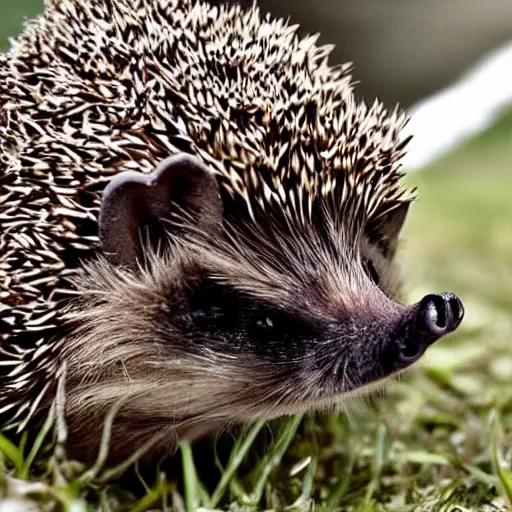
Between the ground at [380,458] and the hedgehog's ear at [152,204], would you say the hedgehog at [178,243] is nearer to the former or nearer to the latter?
the hedgehog's ear at [152,204]

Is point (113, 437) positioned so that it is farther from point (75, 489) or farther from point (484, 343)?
point (484, 343)

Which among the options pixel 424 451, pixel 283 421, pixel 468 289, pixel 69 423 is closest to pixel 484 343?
pixel 468 289

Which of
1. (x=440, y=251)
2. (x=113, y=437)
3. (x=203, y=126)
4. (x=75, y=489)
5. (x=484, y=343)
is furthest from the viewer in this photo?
(x=440, y=251)

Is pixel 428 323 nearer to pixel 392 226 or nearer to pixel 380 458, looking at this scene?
pixel 392 226

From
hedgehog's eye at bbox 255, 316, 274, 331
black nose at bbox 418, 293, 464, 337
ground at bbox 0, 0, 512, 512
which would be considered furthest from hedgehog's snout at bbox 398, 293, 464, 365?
ground at bbox 0, 0, 512, 512

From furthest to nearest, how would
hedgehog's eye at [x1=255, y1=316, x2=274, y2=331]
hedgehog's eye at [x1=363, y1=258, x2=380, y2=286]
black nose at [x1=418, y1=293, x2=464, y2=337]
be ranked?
hedgehog's eye at [x1=363, y1=258, x2=380, y2=286] < hedgehog's eye at [x1=255, y1=316, x2=274, y2=331] < black nose at [x1=418, y1=293, x2=464, y2=337]

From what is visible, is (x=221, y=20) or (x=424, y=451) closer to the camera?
(x=221, y=20)

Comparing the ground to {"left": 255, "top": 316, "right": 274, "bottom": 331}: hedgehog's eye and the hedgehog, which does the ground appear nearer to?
the hedgehog
